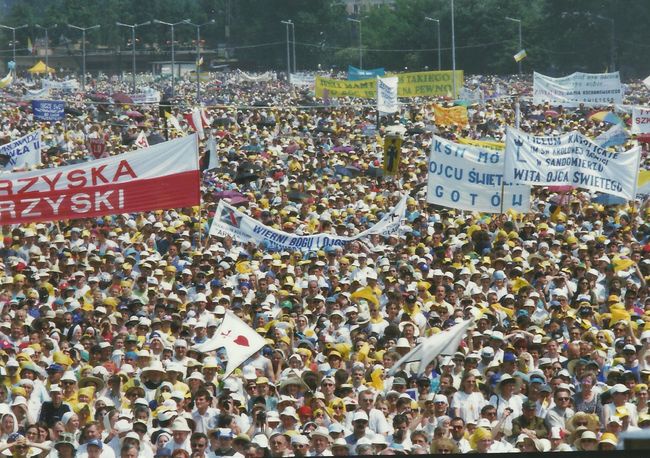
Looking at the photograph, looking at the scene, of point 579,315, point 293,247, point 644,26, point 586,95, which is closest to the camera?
point 579,315

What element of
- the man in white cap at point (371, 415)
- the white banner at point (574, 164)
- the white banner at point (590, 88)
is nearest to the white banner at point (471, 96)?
the white banner at point (590, 88)

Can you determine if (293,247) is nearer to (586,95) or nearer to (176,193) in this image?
(176,193)

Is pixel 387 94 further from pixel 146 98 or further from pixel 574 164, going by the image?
pixel 574 164

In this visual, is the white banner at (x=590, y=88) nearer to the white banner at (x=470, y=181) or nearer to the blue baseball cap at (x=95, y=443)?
the white banner at (x=470, y=181)

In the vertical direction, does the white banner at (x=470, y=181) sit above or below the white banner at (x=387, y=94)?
above

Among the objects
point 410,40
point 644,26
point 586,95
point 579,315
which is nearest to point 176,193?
point 579,315

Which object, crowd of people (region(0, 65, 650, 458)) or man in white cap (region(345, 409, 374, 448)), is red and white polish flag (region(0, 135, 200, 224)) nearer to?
crowd of people (region(0, 65, 650, 458))
